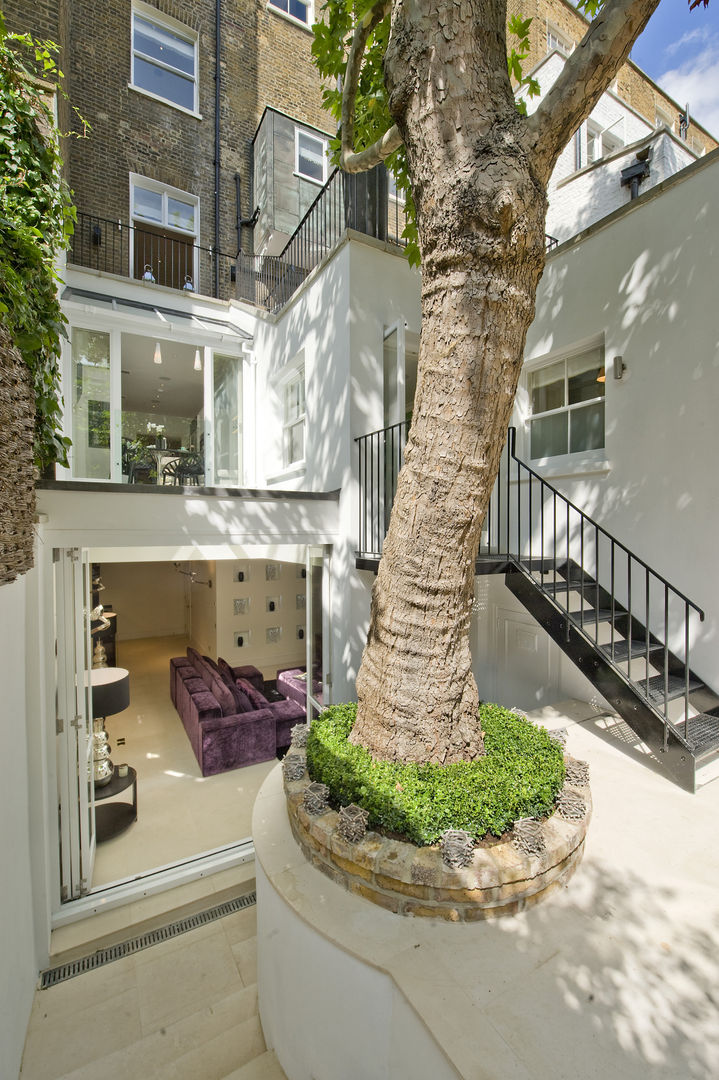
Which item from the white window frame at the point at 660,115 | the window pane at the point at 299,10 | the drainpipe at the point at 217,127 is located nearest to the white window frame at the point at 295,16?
the window pane at the point at 299,10

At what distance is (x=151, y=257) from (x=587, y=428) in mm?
7280

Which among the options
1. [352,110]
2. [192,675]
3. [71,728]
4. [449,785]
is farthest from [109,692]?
[352,110]

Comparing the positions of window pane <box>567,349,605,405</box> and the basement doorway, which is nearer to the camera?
the basement doorway

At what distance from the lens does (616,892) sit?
86.0 inches

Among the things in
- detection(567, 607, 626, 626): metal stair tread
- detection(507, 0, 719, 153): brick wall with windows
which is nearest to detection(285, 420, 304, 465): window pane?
detection(567, 607, 626, 626): metal stair tread

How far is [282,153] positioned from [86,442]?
18.7ft

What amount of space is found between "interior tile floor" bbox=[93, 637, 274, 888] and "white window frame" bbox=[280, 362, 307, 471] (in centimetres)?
388

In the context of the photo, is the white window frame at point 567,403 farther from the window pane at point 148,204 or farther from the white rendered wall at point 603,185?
the window pane at point 148,204

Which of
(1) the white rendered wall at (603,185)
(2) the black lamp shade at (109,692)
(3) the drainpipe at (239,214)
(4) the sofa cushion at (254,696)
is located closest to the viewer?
(2) the black lamp shade at (109,692)

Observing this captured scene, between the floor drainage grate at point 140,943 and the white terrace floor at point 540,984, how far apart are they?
0.22 ft

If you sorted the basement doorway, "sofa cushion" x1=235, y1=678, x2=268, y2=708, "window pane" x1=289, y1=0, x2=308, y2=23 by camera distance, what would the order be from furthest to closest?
"window pane" x1=289, y1=0, x2=308, y2=23 → "sofa cushion" x1=235, y1=678, x2=268, y2=708 → the basement doorway

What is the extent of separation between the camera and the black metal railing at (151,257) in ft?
21.7

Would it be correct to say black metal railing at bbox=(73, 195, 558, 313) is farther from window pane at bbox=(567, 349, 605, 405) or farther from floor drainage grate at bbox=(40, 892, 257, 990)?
floor drainage grate at bbox=(40, 892, 257, 990)

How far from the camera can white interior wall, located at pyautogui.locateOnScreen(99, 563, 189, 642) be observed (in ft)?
38.4
